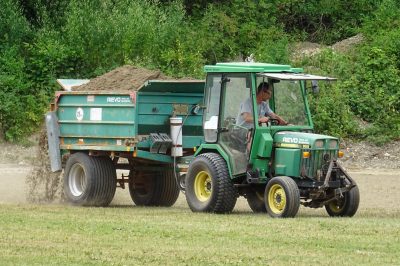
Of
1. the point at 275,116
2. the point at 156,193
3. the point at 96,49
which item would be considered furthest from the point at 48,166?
the point at 96,49

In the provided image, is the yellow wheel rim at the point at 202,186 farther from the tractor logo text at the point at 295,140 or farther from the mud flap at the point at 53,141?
the mud flap at the point at 53,141

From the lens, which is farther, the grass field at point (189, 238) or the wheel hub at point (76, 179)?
the wheel hub at point (76, 179)

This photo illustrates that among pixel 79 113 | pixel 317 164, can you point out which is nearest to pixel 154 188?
pixel 79 113

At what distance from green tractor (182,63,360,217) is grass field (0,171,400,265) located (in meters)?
0.31

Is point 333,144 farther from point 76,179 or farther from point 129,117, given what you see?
point 76,179

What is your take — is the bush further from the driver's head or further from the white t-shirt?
the driver's head

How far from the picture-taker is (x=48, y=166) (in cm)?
2003

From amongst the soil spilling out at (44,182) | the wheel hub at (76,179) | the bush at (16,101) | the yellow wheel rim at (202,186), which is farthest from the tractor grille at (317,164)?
the bush at (16,101)

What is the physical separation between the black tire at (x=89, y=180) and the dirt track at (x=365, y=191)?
1.08 metres

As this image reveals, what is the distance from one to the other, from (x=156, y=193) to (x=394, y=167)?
7.35 meters

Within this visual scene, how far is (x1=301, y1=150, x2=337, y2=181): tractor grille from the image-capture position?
54.5 feet

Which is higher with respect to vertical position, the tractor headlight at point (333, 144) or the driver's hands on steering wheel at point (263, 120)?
the driver's hands on steering wheel at point (263, 120)

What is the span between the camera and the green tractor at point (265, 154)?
16578mm

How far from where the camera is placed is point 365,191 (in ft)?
69.1
